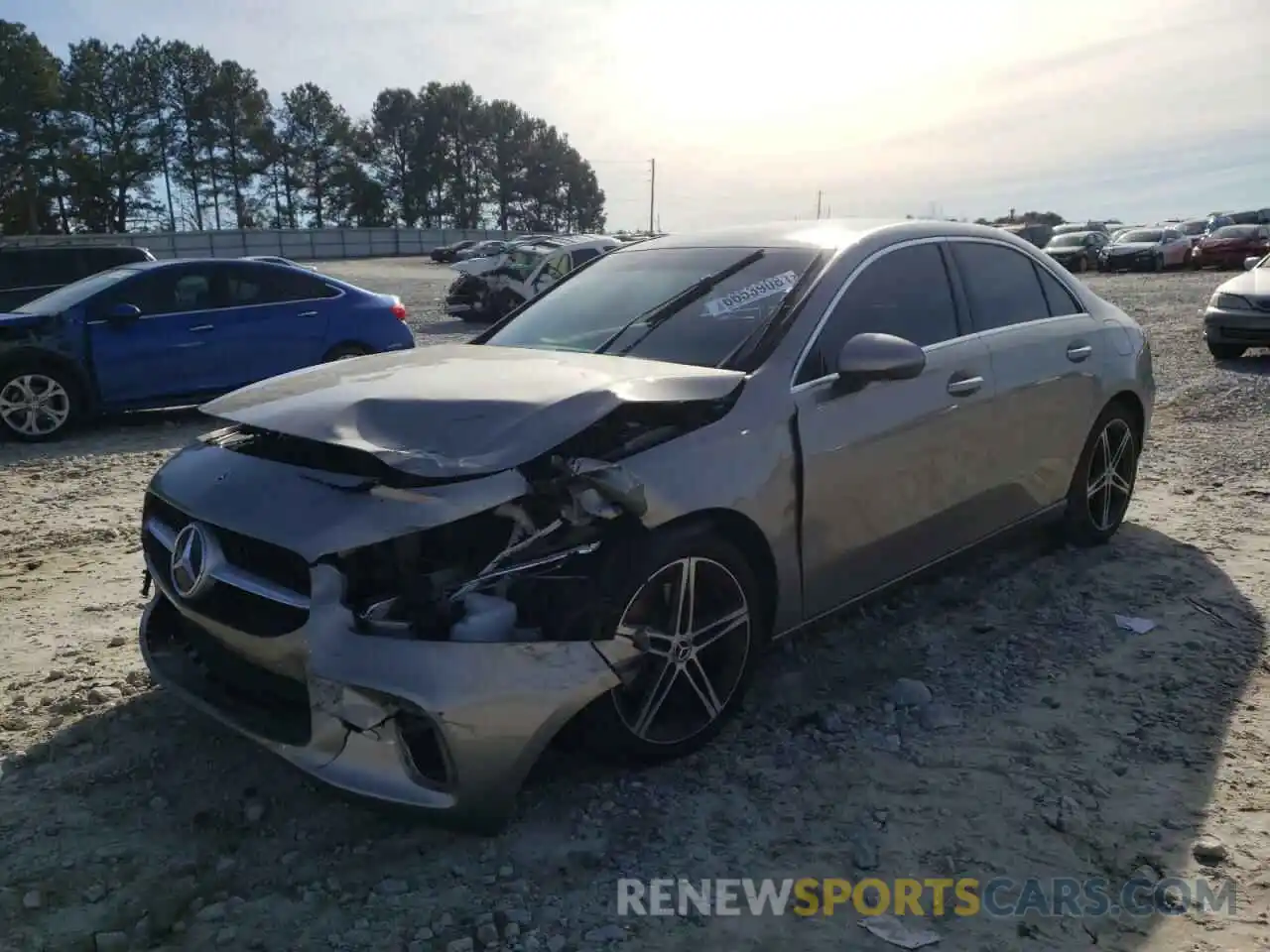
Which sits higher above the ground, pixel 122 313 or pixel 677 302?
pixel 677 302

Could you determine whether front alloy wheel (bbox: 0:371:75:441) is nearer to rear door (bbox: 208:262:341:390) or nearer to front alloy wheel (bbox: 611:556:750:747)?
rear door (bbox: 208:262:341:390)

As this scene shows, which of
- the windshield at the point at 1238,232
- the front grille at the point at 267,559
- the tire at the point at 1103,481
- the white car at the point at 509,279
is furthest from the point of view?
the windshield at the point at 1238,232

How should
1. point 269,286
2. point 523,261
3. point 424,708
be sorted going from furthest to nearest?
point 523,261 < point 269,286 < point 424,708

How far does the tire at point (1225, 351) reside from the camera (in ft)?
38.5

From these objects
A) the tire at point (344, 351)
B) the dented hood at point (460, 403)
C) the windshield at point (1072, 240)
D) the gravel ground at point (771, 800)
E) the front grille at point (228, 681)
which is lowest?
the gravel ground at point (771, 800)

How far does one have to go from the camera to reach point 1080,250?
3622 centimetres

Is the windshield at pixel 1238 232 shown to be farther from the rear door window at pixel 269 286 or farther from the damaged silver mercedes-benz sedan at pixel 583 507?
the damaged silver mercedes-benz sedan at pixel 583 507

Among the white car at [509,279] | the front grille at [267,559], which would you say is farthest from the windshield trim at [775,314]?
the white car at [509,279]

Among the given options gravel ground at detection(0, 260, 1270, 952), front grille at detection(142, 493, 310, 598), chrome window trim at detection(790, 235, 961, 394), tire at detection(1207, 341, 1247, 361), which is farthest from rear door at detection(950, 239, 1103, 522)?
tire at detection(1207, 341, 1247, 361)

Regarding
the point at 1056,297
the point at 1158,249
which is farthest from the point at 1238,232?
the point at 1056,297

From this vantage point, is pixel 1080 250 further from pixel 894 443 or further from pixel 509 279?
pixel 894 443

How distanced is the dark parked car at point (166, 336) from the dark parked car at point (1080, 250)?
1252 inches

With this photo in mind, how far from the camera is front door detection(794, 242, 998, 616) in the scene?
3.57 m
